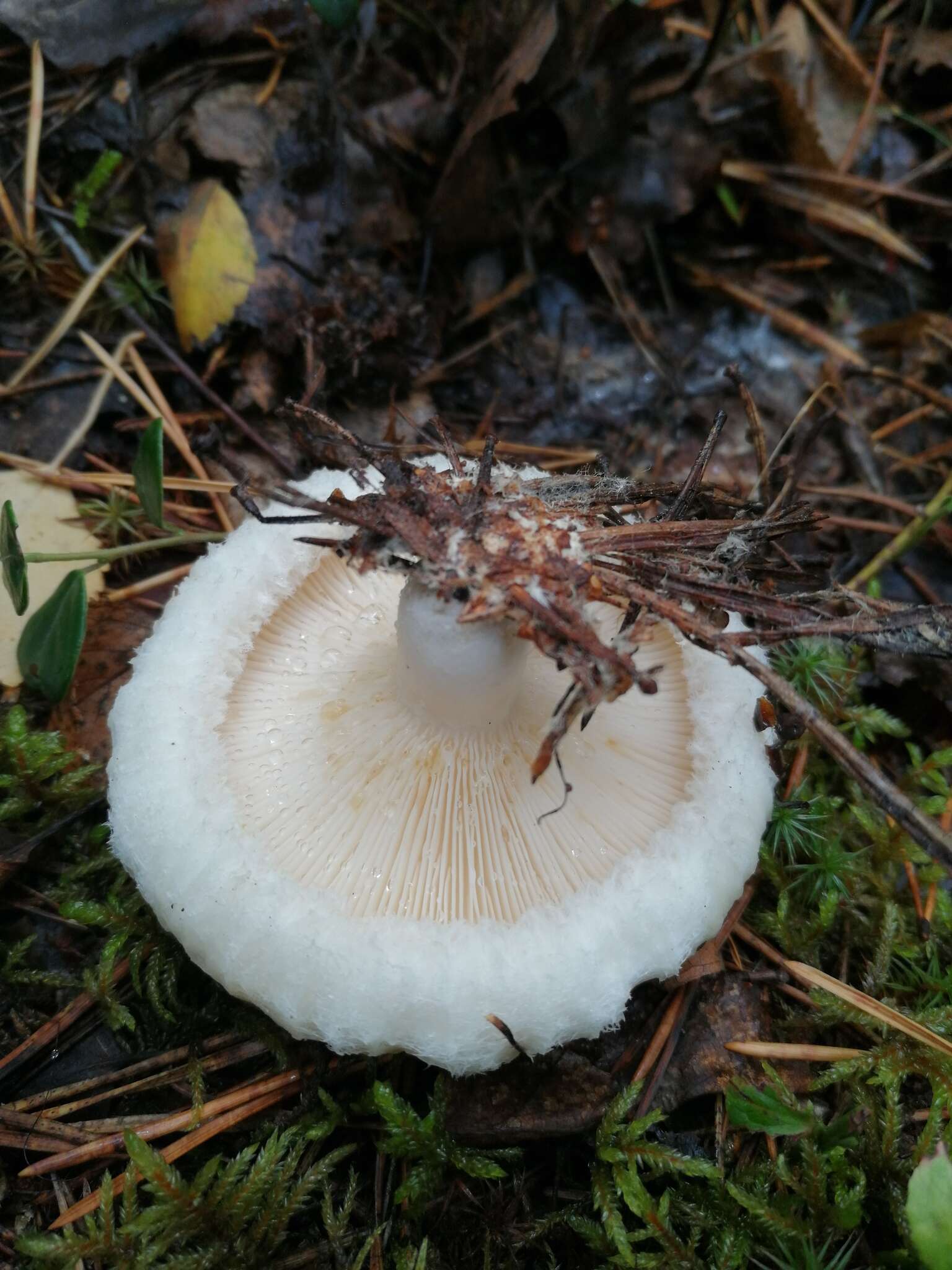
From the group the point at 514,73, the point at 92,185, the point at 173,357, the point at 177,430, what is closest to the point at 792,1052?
the point at 177,430

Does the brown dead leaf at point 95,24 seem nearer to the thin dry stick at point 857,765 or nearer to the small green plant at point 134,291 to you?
the small green plant at point 134,291

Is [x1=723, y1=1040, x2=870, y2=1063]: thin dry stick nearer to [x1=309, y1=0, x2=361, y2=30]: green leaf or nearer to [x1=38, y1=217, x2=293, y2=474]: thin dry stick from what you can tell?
[x1=38, y1=217, x2=293, y2=474]: thin dry stick

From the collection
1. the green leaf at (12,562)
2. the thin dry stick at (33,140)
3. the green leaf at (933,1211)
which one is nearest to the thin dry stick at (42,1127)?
the green leaf at (12,562)

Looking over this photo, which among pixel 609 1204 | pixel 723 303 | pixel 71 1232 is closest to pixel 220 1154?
pixel 71 1232

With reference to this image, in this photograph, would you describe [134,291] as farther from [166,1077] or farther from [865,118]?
[865,118]

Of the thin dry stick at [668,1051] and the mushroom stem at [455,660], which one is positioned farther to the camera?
the thin dry stick at [668,1051]

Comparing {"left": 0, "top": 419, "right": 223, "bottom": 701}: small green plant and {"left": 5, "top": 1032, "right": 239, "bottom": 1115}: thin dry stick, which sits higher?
{"left": 0, "top": 419, "right": 223, "bottom": 701}: small green plant

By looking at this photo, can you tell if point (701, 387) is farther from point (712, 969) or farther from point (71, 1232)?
point (71, 1232)

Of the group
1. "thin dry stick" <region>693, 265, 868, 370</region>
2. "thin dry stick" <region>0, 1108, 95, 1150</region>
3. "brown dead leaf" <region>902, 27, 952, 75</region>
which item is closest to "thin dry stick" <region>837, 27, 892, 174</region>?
"brown dead leaf" <region>902, 27, 952, 75</region>
